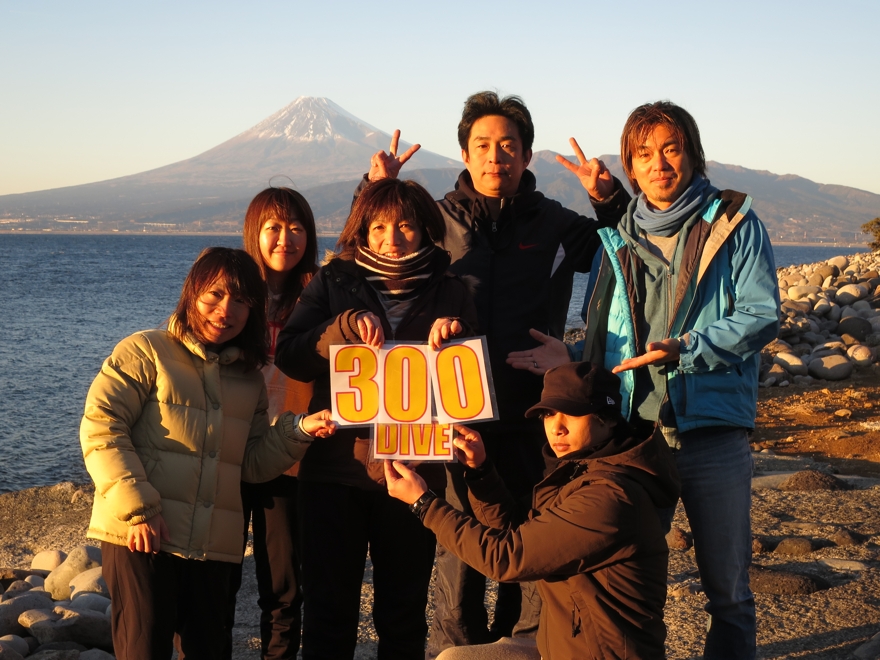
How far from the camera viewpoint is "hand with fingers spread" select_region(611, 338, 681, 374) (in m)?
3.34

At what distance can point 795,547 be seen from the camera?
615cm

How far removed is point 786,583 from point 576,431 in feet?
10.4

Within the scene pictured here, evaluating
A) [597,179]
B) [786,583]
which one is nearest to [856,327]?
[786,583]

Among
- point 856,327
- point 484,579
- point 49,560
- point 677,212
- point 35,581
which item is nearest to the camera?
point 677,212

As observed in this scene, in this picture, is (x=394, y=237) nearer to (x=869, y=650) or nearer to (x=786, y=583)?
(x=869, y=650)

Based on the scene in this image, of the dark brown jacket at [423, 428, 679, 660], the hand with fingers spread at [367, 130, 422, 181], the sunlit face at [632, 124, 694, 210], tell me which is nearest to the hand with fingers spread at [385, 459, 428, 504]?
the dark brown jacket at [423, 428, 679, 660]

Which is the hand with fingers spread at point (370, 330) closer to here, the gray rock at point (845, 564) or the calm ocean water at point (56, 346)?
the gray rock at point (845, 564)

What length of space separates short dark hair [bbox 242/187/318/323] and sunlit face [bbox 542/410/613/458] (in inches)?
74.7

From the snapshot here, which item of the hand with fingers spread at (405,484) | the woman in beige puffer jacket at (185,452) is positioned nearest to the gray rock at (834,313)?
the woman in beige puffer jacket at (185,452)

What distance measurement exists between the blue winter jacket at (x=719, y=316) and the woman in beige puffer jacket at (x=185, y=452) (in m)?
1.47

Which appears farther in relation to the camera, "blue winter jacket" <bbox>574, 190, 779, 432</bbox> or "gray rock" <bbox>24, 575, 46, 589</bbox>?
"gray rock" <bbox>24, 575, 46, 589</bbox>

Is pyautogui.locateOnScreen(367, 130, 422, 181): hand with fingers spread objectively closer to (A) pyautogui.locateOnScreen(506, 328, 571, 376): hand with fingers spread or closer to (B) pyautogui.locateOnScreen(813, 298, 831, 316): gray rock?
(A) pyautogui.locateOnScreen(506, 328, 571, 376): hand with fingers spread

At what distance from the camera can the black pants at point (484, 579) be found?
13.4ft

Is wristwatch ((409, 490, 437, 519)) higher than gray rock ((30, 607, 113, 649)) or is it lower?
higher
